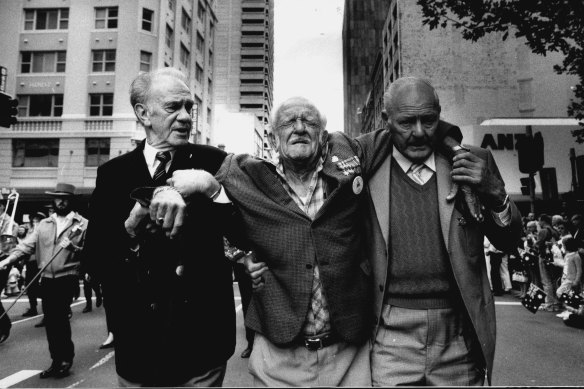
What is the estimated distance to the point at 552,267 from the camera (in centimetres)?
934

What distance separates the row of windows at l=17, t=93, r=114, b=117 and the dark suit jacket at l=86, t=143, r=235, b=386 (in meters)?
29.5

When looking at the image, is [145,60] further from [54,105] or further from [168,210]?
[168,210]

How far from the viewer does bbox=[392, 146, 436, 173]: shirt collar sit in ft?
6.99

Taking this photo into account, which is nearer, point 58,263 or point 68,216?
point 58,263

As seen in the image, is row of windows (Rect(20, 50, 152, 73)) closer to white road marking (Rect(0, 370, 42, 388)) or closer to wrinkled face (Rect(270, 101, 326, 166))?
white road marking (Rect(0, 370, 42, 388))

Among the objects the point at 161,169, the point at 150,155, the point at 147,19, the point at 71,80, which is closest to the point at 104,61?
the point at 71,80

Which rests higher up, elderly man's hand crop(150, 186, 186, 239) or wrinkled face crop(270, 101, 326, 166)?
wrinkled face crop(270, 101, 326, 166)

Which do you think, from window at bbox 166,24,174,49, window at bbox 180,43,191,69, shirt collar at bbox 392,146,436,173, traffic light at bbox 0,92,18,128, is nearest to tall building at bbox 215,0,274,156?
window at bbox 180,43,191,69

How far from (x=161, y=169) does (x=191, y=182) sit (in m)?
0.42

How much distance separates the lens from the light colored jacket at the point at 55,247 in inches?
220

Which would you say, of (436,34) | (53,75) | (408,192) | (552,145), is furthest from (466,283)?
(436,34)

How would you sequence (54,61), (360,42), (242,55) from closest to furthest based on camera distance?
(54,61) < (242,55) < (360,42)

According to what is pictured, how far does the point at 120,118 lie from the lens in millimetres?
28031

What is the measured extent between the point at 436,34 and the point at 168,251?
129 feet
